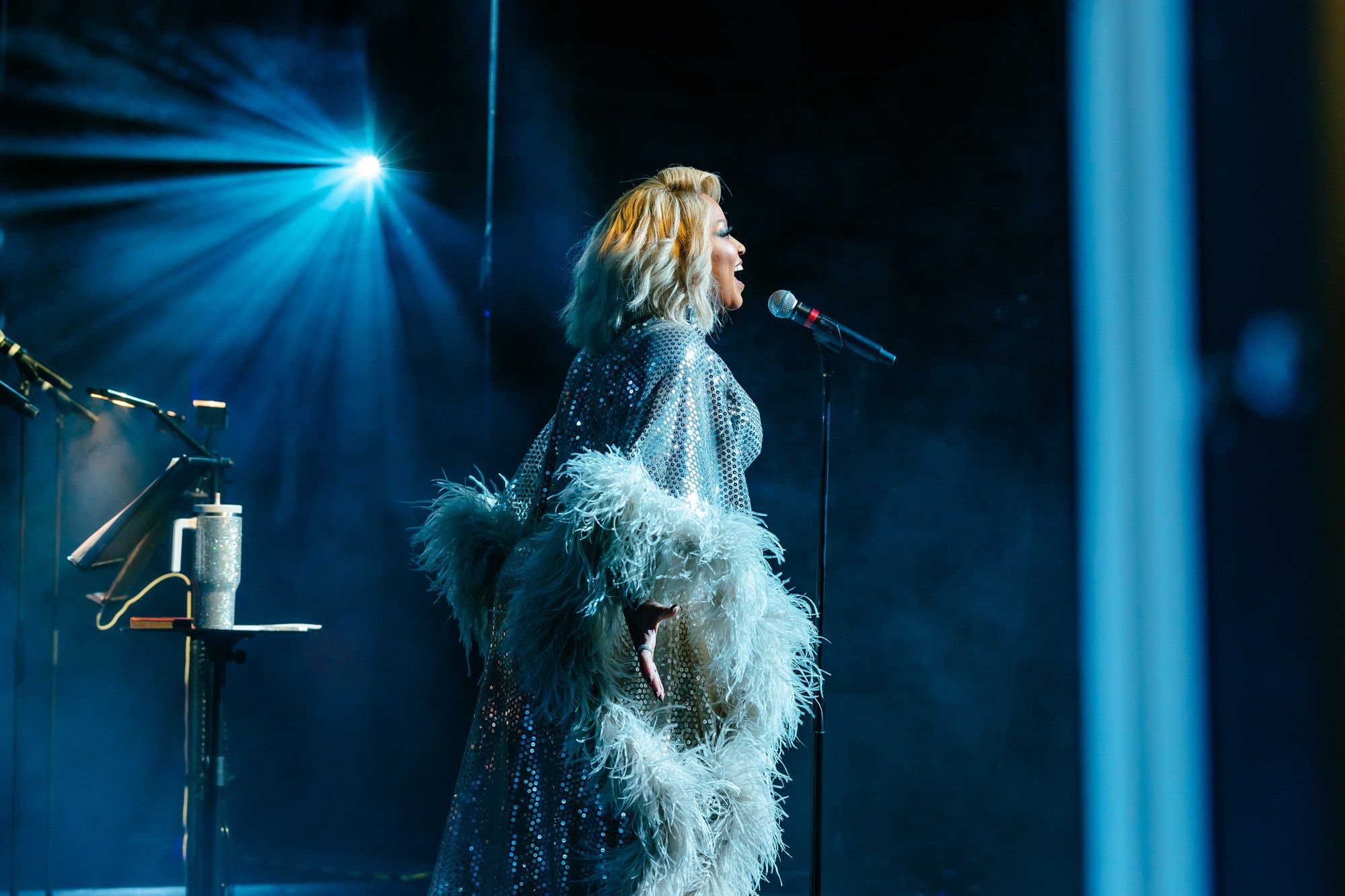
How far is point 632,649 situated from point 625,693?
57 millimetres

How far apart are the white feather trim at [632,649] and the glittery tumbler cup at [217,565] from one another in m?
0.94

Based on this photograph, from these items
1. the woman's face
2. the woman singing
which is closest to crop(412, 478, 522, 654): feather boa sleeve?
the woman singing

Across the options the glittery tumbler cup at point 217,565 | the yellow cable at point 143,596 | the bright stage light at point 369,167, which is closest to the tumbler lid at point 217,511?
the glittery tumbler cup at point 217,565

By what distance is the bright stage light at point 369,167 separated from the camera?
2623 millimetres

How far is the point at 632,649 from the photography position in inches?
51.2

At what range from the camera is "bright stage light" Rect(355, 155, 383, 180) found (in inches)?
103

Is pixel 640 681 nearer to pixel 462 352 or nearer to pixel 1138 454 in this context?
pixel 462 352

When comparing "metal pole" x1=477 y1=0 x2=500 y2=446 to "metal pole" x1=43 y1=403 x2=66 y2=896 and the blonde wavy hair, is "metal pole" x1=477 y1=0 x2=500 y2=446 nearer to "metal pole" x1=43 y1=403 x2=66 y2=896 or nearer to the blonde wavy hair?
"metal pole" x1=43 y1=403 x2=66 y2=896

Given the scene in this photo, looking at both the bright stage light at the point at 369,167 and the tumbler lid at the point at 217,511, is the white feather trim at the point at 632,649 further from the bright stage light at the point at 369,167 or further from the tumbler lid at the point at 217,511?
the bright stage light at the point at 369,167

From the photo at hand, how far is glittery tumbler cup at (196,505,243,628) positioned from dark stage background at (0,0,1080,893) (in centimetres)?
38

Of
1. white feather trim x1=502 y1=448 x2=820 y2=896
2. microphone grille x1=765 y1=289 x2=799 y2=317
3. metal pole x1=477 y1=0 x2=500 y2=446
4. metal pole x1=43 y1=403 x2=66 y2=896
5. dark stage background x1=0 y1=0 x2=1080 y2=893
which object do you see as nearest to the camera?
white feather trim x1=502 y1=448 x2=820 y2=896

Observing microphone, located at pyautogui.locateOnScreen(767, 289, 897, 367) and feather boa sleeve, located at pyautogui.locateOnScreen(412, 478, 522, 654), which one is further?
microphone, located at pyautogui.locateOnScreen(767, 289, 897, 367)

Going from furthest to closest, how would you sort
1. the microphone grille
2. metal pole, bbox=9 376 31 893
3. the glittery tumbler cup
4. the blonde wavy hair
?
metal pole, bbox=9 376 31 893
the glittery tumbler cup
the microphone grille
the blonde wavy hair

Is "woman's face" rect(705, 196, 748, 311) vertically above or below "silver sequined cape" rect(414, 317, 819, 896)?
above
